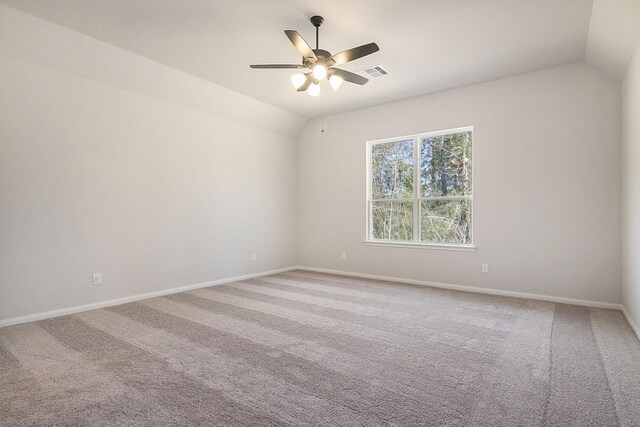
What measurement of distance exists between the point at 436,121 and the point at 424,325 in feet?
10.6

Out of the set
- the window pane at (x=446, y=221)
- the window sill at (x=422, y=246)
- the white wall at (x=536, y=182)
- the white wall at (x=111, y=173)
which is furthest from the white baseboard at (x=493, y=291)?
the white wall at (x=111, y=173)

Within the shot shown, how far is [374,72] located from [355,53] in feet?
4.80

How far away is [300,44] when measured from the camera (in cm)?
292

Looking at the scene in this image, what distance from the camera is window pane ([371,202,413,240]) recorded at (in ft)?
18.2

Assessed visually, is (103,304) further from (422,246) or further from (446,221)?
(446,221)

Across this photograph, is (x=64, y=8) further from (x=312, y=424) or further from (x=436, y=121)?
(x=436, y=121)

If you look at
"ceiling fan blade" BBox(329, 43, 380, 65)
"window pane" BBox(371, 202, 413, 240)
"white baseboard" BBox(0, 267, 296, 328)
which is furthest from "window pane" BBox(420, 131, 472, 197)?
"white baseboard" BBox(0, 267, 296, 328)

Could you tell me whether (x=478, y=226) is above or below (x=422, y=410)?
above

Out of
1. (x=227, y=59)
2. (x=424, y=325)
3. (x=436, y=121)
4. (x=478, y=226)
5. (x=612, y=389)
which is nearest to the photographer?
(x=612, y=389)

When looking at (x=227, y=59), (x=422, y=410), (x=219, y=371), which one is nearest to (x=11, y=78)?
(x=227, y=59)

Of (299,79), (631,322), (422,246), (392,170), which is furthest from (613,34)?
(422,246)

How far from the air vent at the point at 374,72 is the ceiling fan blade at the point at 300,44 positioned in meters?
1.37

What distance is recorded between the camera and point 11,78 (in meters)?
3.39

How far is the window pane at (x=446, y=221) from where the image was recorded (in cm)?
497
